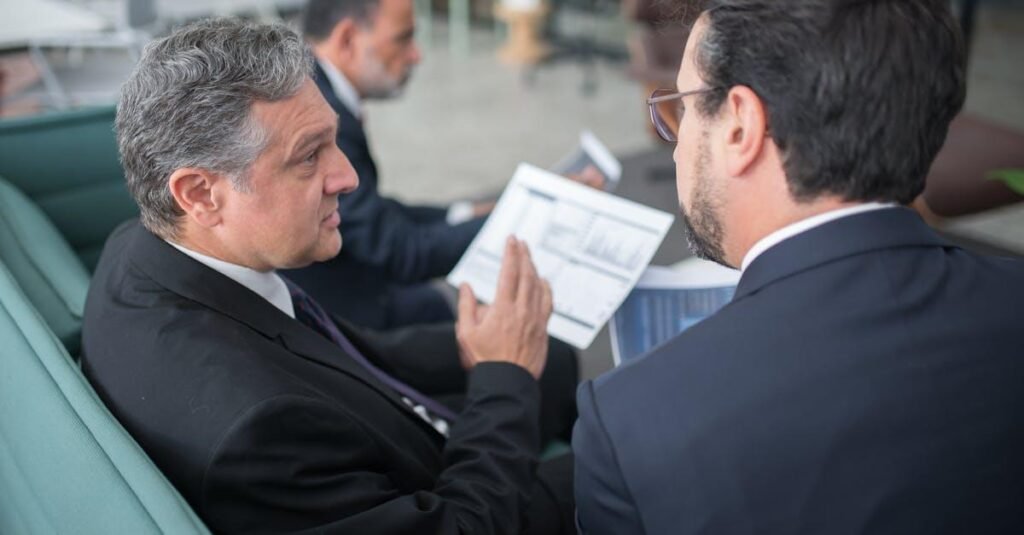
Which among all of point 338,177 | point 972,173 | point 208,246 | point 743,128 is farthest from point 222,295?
point 972,173

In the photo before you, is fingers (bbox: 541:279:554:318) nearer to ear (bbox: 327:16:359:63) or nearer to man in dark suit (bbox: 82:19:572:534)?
man in dark suit (bbox: 82:19:572:534)

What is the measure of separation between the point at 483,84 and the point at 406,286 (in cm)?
Result: 325

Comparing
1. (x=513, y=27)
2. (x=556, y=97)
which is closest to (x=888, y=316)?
(x=556, y=97)

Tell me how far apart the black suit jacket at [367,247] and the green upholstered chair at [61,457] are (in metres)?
0.82

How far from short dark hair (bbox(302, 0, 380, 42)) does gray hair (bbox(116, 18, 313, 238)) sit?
0.91 metres

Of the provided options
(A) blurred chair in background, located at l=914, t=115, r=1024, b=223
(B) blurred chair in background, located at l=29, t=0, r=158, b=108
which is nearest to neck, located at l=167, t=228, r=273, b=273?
(A) blurred chair in background, located at l=914, t=115, r=1024, b=223

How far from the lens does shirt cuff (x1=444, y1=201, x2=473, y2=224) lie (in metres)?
2.23

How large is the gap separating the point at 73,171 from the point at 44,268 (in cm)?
44

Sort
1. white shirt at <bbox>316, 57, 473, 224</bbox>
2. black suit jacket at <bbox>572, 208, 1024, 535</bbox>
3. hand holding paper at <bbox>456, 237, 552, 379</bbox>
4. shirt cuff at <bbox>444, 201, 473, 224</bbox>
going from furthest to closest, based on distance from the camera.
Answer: shirt cuff at <bbox>444, 201, 473, 224</bbox> → white shirt at <bbox>316, 57, 473, 224</bbox> → hand holding paper at <bbox>456, 237, 552, 379</bbox> → black suit jacket at <bbox>572, 208, 1024, 535</bbox>

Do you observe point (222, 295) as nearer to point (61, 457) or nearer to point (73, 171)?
point (61, 457)

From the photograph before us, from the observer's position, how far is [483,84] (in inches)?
207

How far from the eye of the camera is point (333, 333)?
1449 mm

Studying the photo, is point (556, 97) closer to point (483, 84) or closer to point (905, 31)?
point (483, 84)

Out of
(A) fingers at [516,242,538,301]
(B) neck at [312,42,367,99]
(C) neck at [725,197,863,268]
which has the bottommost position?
(A) fingers at [516,242,538,301]
